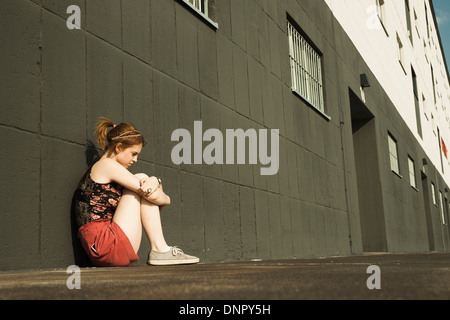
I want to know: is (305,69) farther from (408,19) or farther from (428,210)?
A: (408,19)

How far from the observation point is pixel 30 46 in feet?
11.9

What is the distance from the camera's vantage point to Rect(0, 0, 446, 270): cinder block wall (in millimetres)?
3506

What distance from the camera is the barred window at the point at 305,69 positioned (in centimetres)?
894

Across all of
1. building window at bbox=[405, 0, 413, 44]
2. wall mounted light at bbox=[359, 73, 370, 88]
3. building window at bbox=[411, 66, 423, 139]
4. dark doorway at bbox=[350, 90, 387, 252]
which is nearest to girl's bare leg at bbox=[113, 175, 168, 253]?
dark doorway at bbox=[350, 90, 387, 252]

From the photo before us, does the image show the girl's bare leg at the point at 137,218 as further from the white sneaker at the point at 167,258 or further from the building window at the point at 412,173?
the building window at the point at 412,173

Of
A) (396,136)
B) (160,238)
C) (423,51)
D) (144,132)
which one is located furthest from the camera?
(423,51)

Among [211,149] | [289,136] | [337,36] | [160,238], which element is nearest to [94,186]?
[160,238]

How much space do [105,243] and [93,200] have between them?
326mm

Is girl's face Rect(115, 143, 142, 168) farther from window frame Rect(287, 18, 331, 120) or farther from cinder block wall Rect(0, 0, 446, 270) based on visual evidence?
window frame Rect(287, 18, 331, 120)

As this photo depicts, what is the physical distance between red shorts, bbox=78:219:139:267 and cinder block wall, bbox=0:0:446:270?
0.17 m

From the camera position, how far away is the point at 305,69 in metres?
9.43

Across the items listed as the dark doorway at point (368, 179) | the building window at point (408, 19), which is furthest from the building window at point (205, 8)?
the building window at point (408, 19)
